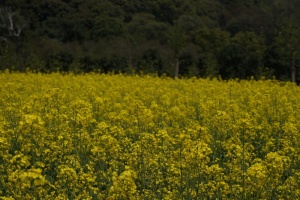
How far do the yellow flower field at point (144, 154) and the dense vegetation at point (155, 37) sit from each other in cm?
1257

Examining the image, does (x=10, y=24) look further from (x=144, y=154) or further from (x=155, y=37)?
(x=144, y=154)

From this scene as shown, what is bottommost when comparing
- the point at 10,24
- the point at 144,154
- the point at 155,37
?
the point at 144,154

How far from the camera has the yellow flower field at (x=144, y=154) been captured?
4152 mm

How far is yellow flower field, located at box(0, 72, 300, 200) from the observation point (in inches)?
163

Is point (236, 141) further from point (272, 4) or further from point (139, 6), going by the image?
point (272, 4)

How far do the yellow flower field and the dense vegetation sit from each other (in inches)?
495

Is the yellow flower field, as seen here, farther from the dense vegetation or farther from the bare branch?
the bare branch

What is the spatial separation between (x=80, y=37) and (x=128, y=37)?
3528mm

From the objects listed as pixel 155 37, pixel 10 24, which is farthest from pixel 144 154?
pixel 10 24

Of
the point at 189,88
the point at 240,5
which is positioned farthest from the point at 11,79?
the point at 240,5

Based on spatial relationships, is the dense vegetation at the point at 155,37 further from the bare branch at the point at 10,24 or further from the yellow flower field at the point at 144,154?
the yellow flower field at the point at 144,154

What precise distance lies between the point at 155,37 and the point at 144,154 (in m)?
27.1

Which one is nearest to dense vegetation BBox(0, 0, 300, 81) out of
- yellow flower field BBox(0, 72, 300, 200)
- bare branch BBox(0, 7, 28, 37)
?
bare branch BBox(0, 7, 28, 37)

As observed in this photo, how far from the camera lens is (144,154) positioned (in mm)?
5234
